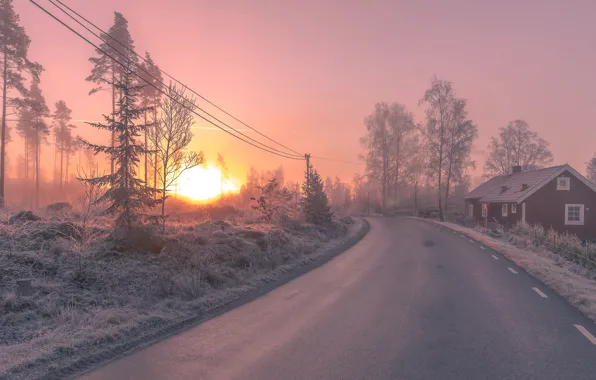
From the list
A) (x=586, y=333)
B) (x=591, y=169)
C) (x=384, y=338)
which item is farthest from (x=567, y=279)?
(x=591, y=169)

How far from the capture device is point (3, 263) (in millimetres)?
7992

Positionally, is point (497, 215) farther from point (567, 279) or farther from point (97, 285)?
point (97, 285)

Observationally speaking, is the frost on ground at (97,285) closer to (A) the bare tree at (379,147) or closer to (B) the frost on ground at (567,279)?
(B) the frost on ground at (567,279)

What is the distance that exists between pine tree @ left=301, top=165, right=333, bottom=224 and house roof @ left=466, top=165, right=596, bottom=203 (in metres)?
19.8

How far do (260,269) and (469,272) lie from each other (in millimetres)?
6528

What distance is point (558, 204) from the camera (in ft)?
110

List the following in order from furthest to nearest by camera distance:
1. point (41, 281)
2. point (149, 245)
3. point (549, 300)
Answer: point (149, 245)
point (549, 300)
point (41, 281)

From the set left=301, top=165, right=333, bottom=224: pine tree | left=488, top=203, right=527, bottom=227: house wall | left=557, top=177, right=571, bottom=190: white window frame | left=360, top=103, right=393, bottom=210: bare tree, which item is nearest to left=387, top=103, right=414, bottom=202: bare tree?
left=360, top=103, right=393, bottom=210: bare tree

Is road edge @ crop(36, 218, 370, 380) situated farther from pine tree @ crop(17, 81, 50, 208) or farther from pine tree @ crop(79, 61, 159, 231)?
pine tree @ crop(17, 81, 50, 208)

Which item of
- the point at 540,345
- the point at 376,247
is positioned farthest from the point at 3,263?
the point at 376,247

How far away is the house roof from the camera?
33594mm

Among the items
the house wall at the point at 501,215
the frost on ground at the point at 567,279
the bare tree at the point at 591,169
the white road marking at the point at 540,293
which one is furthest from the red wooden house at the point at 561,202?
the bare tree at the point at 591,169

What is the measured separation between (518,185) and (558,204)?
14.5 ft

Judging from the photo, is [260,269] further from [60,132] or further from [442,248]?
[60,132]
